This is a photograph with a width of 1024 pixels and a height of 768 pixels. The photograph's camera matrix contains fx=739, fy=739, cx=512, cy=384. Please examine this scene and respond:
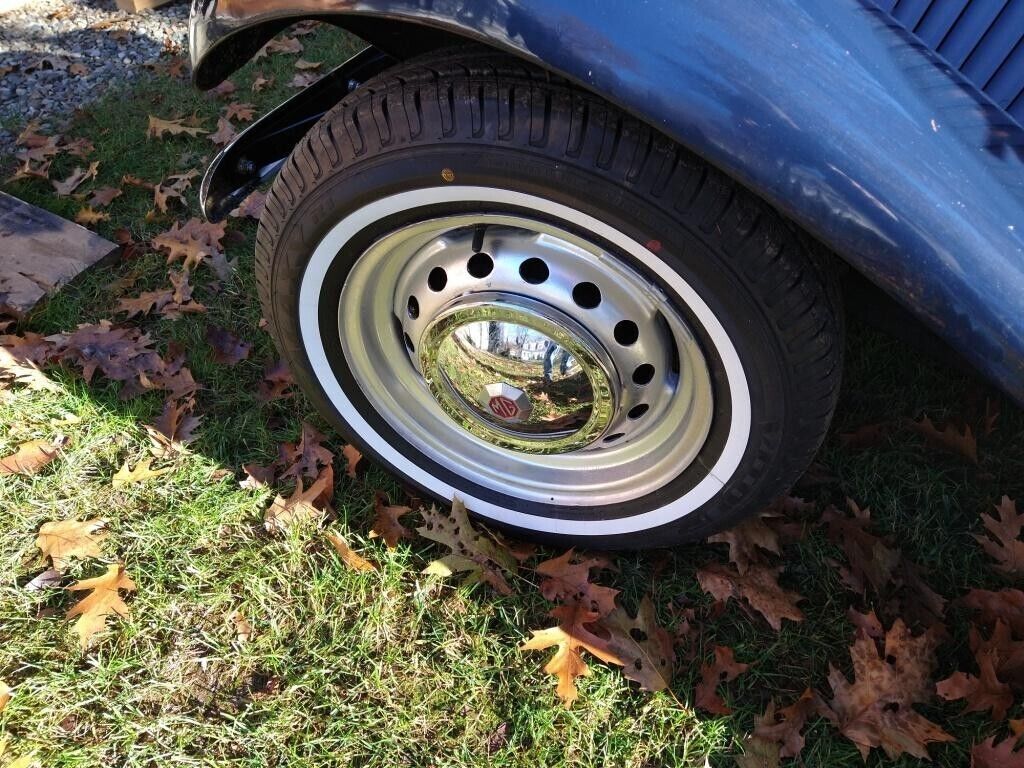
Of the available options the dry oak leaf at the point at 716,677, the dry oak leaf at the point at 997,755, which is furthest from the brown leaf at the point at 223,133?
the dry oak leaf at the point at 997,755

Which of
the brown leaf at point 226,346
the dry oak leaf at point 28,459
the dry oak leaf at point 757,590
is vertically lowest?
the dry oak leaf at point 28,459

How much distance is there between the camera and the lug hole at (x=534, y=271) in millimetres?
1565

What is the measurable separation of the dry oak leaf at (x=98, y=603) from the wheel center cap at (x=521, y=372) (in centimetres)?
94

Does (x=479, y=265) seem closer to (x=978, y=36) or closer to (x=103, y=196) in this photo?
(x=978, y=36)

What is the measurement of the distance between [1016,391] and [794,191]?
49 cm

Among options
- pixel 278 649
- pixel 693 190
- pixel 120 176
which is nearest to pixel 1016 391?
pixel 693 190

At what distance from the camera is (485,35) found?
1175 millimetres

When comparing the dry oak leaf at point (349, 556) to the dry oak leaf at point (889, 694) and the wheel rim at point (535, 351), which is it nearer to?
the wheel rim at point (535, 351)

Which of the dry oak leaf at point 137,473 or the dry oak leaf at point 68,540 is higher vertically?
the dry oak leaf at point 137,473

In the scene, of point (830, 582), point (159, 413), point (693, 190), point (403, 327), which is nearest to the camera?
point (693, 190)

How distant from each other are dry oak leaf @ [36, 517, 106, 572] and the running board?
93cm

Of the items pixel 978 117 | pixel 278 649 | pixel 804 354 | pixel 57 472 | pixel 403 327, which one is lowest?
pixel 57 472

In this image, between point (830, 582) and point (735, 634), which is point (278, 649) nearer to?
point (735, 634)

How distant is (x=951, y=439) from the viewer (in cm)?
218
